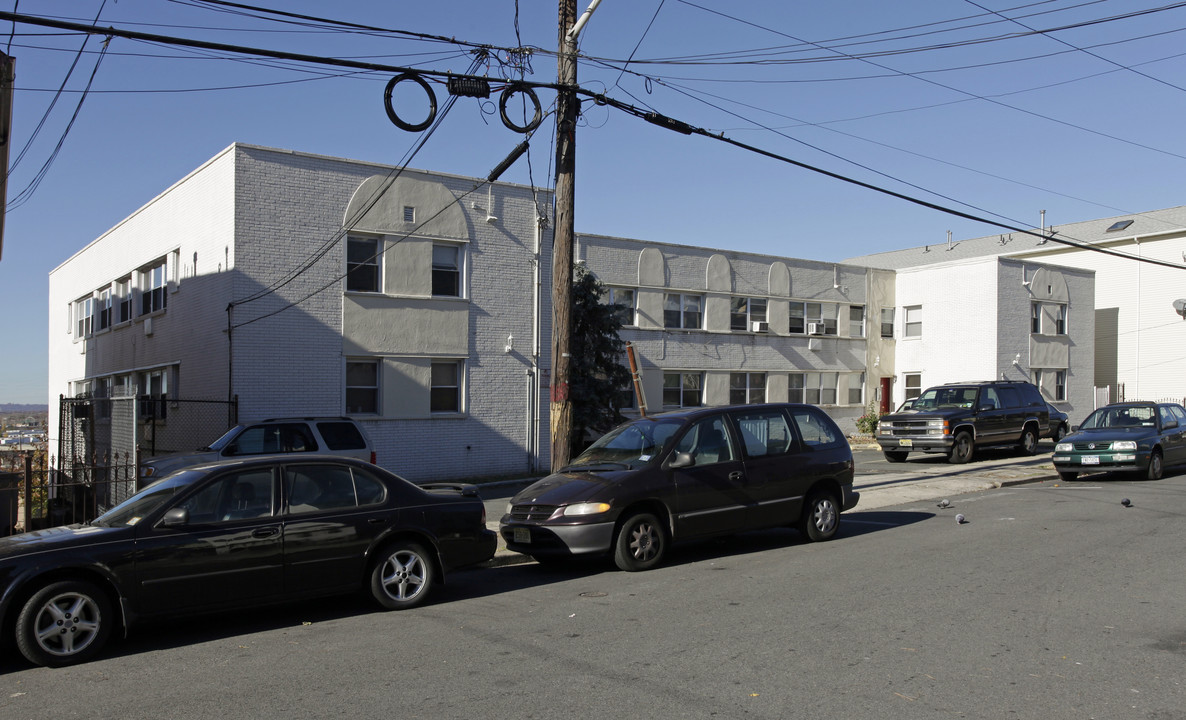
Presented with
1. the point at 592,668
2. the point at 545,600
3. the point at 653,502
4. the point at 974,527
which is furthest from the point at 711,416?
the point at 592,668

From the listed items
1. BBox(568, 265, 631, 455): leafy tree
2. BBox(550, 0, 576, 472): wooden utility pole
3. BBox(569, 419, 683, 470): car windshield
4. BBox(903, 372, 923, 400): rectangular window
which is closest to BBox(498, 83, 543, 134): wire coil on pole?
BBox(550, 0, 576, 472): wooden utility pole

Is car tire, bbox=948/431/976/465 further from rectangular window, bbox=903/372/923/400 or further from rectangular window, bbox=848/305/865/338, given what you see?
rectangular window, bbox=903/372/923/400

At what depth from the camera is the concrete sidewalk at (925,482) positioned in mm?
15820

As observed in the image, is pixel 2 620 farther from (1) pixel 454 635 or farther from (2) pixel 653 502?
(2) pixel 653 502

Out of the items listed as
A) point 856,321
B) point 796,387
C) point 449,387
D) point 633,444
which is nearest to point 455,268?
point 449,387

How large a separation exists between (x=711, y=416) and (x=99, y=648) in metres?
6.59

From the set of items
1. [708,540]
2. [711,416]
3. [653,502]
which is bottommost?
[708,540]

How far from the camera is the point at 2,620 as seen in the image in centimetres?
643

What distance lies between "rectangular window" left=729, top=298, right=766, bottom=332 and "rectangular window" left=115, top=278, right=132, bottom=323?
17.6 meters

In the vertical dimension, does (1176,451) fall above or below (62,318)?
below

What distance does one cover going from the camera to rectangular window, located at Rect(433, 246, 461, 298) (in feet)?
68.3

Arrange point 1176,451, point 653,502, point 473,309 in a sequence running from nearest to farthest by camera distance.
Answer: point 653,502 → point 1176,451 → point 473,309

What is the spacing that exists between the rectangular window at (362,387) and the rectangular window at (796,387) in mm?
15721

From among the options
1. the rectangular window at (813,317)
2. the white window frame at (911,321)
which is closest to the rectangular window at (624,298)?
the rectangular window at (813,317)
